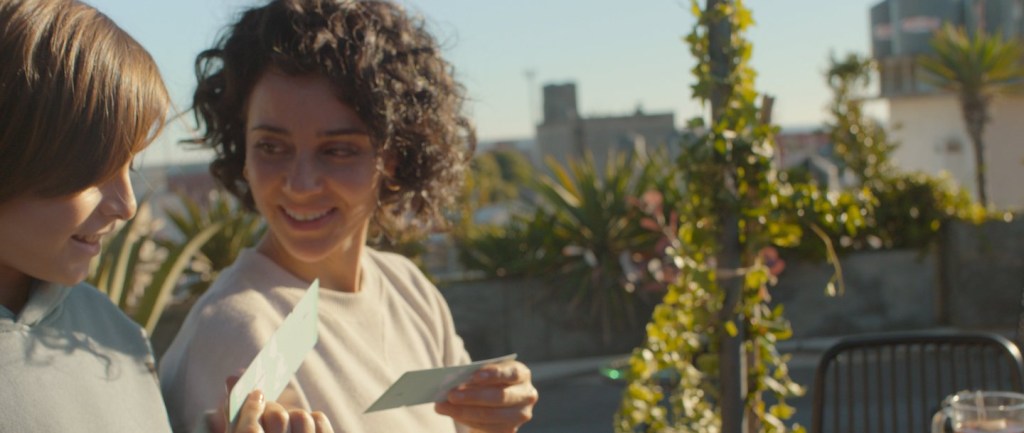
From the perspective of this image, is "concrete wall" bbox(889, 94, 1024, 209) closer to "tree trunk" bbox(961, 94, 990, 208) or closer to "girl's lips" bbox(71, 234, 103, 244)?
"tree trunk" bbox(961, 94, 990, 208)

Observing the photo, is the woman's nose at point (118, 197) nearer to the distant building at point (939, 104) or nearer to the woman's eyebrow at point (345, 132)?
the woman's eyebrow at point (345, 132)

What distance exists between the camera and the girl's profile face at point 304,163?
1.63m

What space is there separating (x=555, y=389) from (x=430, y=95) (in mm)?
6937

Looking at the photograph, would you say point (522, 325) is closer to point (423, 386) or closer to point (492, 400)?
point (492, 400)

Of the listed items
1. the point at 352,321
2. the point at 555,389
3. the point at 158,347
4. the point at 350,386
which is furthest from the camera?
the point at 555,389

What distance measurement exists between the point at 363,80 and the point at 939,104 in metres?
21.9

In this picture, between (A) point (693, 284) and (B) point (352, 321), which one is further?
(A) point (693, 284)

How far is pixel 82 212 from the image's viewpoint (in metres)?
1.12

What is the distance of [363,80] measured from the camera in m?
1.68

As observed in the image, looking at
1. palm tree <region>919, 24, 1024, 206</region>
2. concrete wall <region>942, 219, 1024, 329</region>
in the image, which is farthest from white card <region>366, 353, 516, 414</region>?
palm tree <region>919, 24, 1024, 206</region>

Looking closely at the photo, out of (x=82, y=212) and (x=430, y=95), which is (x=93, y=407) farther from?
(x=430, y=95)

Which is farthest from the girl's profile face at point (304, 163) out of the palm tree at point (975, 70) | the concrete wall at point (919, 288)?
the palm tree at point (975, 70)

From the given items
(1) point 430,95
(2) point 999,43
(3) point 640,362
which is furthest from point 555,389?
(2) point 999,43

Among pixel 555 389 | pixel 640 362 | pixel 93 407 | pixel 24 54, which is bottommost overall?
pixel 555 389
